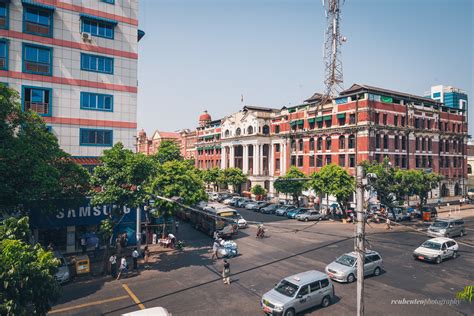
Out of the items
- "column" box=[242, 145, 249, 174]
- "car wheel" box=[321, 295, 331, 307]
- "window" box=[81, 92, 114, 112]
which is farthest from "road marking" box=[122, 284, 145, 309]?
"column" box=[242, 145, 249, 174]

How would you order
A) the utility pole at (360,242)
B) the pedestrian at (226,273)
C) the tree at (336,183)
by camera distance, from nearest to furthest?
the utility pole at (360,242) < the pedestrian at (226,273) < the tree at (336,183)

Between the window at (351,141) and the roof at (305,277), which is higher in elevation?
the window at (351,141)

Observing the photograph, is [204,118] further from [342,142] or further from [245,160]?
[342,142]

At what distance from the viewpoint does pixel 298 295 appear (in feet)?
53.6

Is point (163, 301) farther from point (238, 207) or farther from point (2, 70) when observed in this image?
point (238, 207)

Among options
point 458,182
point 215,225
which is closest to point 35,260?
point 215,225

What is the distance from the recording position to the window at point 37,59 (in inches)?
1035

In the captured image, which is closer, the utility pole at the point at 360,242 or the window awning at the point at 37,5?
the utility pole at the point at 360,242

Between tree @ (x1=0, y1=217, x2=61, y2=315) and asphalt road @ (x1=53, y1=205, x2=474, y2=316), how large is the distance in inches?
231

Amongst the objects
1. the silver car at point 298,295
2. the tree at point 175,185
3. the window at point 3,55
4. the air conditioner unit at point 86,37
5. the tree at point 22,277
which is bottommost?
the silver car at point 298,295

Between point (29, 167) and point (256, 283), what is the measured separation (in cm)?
1562

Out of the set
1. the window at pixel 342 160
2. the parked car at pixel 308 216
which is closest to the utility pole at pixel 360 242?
the parked car at pixel 308 216

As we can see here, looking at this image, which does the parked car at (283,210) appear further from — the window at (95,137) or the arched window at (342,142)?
the window at (95,137)

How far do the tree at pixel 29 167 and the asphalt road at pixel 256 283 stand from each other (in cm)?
594
